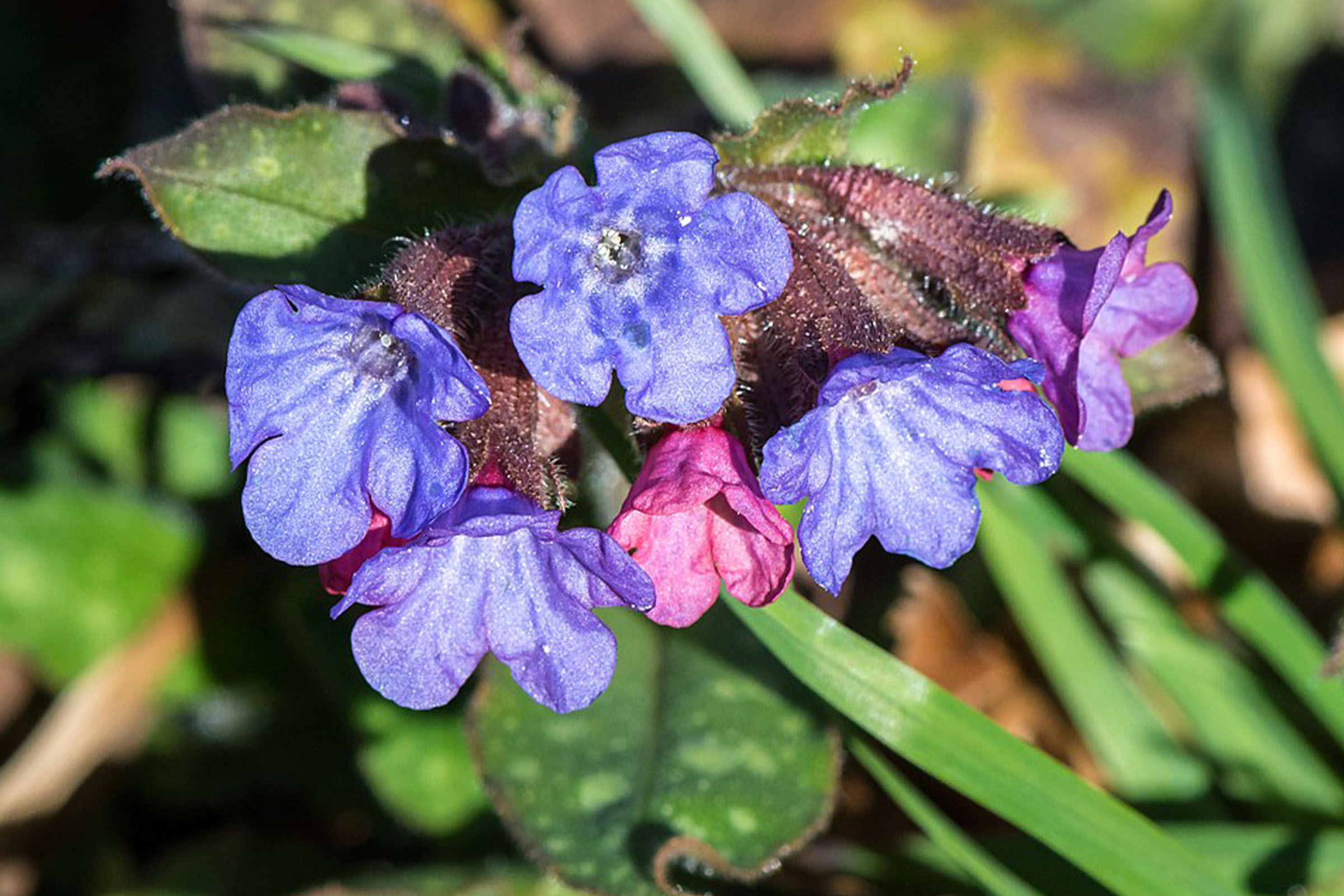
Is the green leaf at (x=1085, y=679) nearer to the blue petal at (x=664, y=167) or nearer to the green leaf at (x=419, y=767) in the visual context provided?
the green leaf at (x=419, y=767)

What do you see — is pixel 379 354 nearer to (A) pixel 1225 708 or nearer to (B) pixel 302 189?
(B) pixel 302 189

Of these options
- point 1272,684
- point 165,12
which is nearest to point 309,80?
point 165,12

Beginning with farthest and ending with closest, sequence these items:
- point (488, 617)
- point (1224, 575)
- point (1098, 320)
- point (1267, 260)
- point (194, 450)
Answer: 1. point (194, 450)
2. point (1267, 260)
3. point (1224, 575)
4. point (1098, 320)
5. point (488, 617)

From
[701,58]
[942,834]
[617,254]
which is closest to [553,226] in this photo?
[617,254]

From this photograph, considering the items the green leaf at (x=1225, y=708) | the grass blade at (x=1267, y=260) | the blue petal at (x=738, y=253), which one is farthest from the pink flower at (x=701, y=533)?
the grass blade at (x=1267, y=260)

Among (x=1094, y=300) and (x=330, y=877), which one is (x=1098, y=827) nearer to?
(x=1094, y=300)

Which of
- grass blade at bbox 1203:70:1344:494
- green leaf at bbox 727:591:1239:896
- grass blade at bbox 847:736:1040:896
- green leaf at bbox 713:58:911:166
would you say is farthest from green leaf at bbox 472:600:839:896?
grass blade at bbox 1203:70:1344:494

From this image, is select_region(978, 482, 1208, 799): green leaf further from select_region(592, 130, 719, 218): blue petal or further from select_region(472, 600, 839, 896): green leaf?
select_region(592, 130, 719, 218): blue petal
